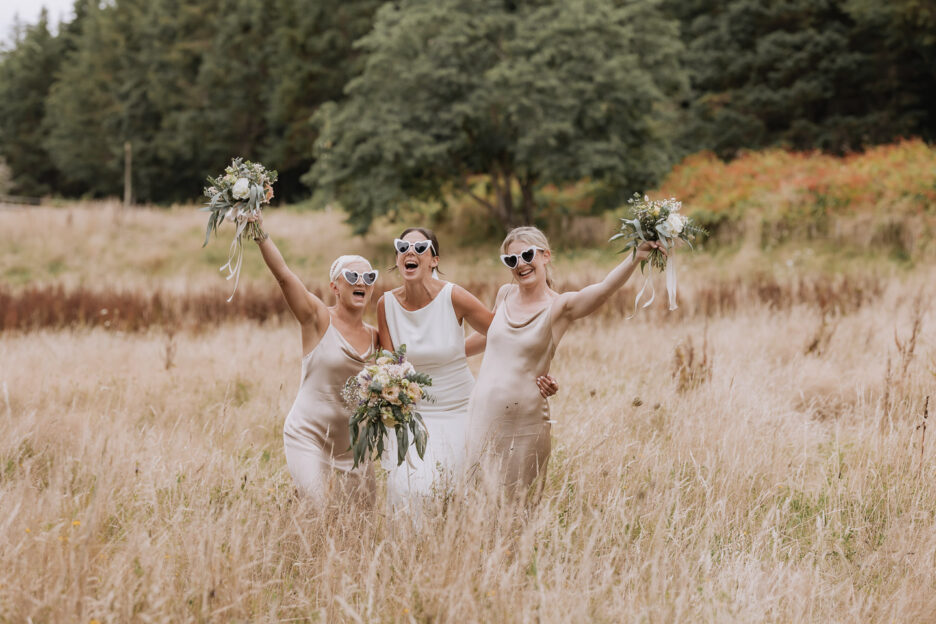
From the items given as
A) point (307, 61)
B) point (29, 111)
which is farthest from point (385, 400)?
point (29, 111)

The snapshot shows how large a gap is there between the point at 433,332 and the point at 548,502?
3.50ft

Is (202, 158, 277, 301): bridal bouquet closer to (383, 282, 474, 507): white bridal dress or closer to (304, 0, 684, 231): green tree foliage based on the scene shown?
(383, 282, 474, 507): white bridal dress

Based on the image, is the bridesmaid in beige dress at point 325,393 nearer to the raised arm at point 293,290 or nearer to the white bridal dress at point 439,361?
the raised arm at point 293,290

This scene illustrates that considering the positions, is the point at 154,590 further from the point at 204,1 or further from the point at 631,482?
the point at 204,1

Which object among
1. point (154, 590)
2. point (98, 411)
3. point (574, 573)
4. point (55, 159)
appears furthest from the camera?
point (55, 159)

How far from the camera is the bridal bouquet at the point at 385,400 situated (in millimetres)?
3150

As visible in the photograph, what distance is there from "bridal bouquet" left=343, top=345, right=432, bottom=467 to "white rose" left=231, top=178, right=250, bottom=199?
93cm

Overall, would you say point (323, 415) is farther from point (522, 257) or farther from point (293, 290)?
point (522, 257)

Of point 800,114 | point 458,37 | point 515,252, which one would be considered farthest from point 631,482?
point 800,114

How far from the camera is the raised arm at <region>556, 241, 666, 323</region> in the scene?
339 centimetres

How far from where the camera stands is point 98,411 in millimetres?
5676

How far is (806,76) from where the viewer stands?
25.5m

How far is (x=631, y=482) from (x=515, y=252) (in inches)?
56.2

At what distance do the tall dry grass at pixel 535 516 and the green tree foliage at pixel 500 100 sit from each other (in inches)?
524
